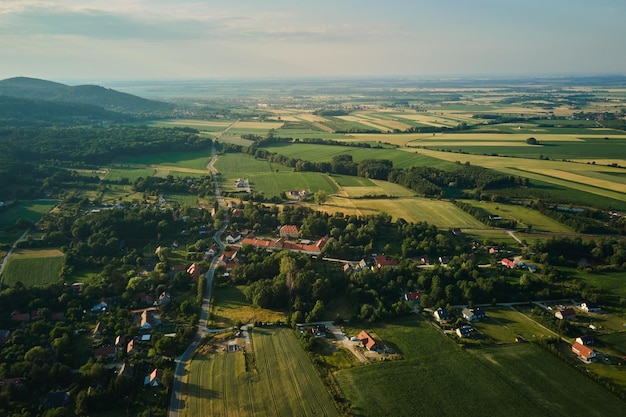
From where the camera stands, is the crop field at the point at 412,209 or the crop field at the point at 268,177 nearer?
the crop field at the point at 412,209

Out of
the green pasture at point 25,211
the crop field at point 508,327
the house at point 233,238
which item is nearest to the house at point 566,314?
the crop field at point 508,327

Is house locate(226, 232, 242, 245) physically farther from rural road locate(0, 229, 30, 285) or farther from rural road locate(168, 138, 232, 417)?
rural road locate(0, 229, 30, 285)

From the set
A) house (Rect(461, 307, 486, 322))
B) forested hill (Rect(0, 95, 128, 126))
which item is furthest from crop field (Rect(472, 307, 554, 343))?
forested hill (Rect(0, 95, 128, 126))

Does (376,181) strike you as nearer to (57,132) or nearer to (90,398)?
(90,398)

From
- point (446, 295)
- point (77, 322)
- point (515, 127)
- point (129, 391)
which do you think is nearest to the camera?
point (129, 391)

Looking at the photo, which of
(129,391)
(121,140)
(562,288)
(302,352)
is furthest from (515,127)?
(129,391)

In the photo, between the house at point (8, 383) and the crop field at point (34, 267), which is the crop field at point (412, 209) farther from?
the house at point (8, 383)
